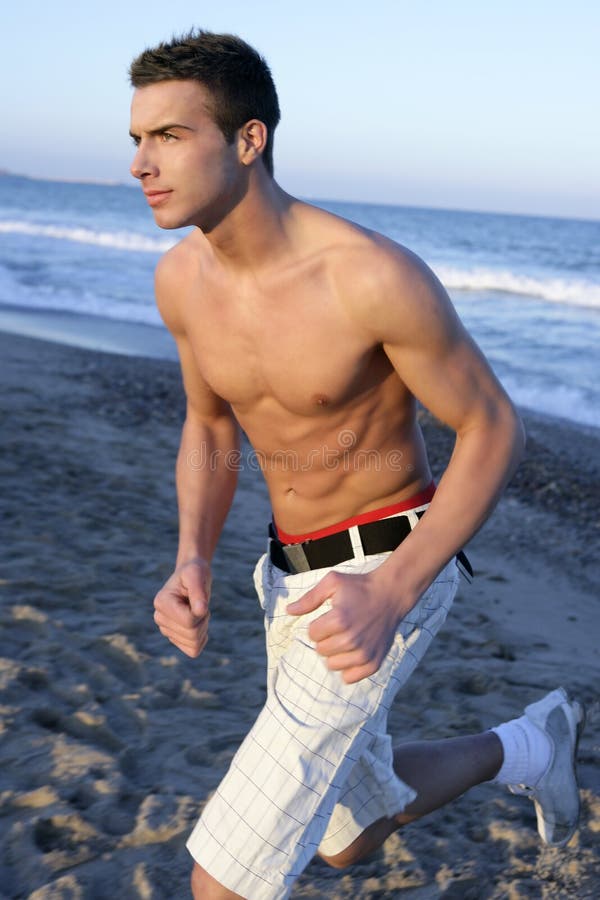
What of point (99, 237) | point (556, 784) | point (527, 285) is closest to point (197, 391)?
point (556, 784)

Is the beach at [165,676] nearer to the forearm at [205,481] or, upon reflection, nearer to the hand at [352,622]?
the forearm at [205,481]

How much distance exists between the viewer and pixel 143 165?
7.10ft

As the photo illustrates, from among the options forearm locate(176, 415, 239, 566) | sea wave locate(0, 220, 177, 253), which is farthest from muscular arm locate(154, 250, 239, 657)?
sea wave locate(0, 220, 177, 253)

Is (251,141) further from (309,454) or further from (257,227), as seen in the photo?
(309,454)

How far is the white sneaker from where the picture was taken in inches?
116

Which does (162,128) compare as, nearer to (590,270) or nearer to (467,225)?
(590,270)

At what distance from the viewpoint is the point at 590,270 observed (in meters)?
31.0

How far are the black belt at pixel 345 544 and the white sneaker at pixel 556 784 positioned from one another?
893mm

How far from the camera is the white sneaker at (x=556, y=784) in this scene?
9.64 ft

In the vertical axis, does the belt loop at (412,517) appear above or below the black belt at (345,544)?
above

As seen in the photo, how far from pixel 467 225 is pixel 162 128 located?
191ft

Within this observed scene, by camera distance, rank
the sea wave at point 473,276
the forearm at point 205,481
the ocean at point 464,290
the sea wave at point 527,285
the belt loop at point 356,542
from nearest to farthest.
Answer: the belt loop at point 356,542
the forearm at point 205,481
the ocean at point 464,290
the sea wave at point 527,285
the sea wave at point 473,276

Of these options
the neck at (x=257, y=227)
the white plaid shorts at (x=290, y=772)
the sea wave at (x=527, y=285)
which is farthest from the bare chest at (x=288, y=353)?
the sea wave at (x=527, y=285)

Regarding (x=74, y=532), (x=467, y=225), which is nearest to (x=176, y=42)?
(x=74, y=532)
